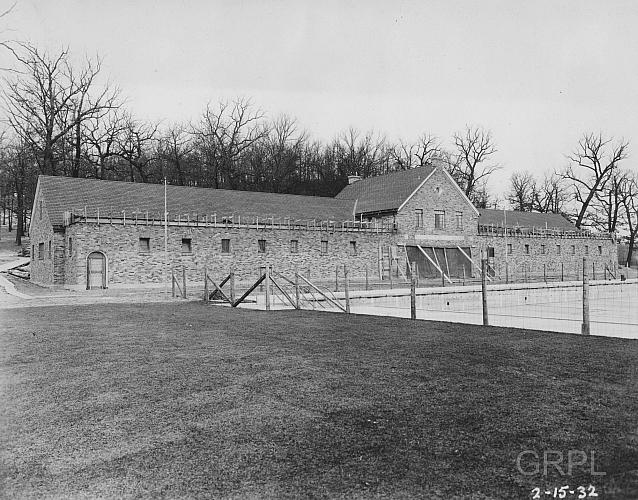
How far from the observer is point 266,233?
123 feet

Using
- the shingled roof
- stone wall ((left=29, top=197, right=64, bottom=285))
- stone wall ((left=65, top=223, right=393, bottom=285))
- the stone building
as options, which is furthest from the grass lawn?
the shingled roof

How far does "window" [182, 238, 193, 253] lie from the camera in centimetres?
3434

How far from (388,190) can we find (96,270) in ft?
75.9

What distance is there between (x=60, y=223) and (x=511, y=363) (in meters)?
30.3

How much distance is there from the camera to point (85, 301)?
21.7m

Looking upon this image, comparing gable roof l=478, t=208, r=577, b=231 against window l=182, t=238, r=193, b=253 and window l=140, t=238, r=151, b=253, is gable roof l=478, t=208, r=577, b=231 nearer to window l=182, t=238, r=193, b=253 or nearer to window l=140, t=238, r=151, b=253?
window l=182, t=238, r=193, b=253

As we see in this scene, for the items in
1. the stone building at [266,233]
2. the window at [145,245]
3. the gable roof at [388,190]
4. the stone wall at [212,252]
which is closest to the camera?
the stone wall at [212,252]

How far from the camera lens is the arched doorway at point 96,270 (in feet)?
101

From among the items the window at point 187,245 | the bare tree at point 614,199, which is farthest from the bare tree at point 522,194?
the window at point 187,245

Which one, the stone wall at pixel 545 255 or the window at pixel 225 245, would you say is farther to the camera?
the stone wall at pixel 545 255

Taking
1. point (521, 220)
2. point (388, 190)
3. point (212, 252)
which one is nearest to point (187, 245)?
point (212, 252)

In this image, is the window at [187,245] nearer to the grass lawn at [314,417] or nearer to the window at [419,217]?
the window at [419,217]

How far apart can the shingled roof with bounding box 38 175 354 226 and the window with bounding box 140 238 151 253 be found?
2.31 m

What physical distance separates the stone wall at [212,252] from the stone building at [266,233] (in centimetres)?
6
